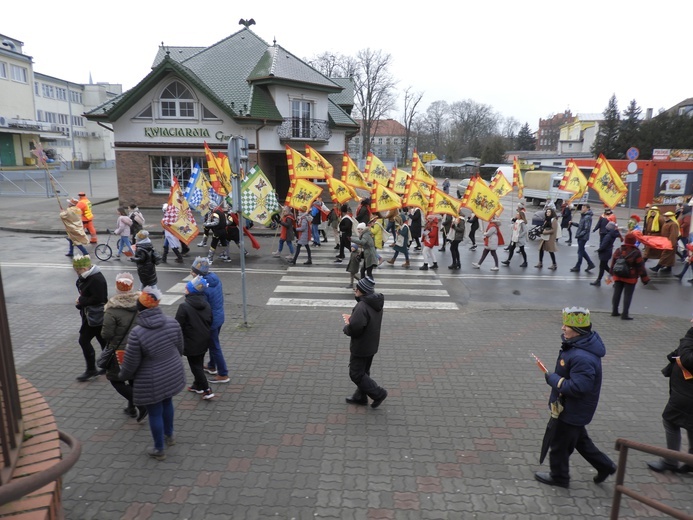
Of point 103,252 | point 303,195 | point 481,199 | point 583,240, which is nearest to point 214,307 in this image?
point 303,195

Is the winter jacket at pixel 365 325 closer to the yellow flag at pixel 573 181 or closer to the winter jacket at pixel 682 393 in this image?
the winter jacket at pixel 682 393

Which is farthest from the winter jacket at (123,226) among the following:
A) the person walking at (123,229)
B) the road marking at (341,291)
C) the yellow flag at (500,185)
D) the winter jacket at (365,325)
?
the yellow flag at (500,185)

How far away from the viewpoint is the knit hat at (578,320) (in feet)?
14.3

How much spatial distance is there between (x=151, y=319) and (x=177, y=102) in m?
23.4

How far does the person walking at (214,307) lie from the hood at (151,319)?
4.14ft

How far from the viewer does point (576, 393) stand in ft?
14.1

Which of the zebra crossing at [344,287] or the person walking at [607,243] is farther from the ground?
the person walking at [607,243]

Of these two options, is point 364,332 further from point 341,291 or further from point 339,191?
point 339,191

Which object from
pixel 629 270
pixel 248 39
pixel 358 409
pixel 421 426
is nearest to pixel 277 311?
pixel 358 409

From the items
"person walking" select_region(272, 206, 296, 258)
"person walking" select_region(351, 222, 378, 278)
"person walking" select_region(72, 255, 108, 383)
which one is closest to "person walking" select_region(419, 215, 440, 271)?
"person walking" select_region(351, 222, 378, 278)

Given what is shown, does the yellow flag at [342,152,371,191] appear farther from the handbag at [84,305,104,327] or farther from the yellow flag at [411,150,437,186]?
the handbag at [84,305,104,327]

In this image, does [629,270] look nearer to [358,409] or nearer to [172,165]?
[358,409]

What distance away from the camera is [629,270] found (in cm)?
964

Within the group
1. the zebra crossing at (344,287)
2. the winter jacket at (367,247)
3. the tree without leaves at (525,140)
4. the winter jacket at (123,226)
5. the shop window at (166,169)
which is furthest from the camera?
the tree without leaves at (525,140)
